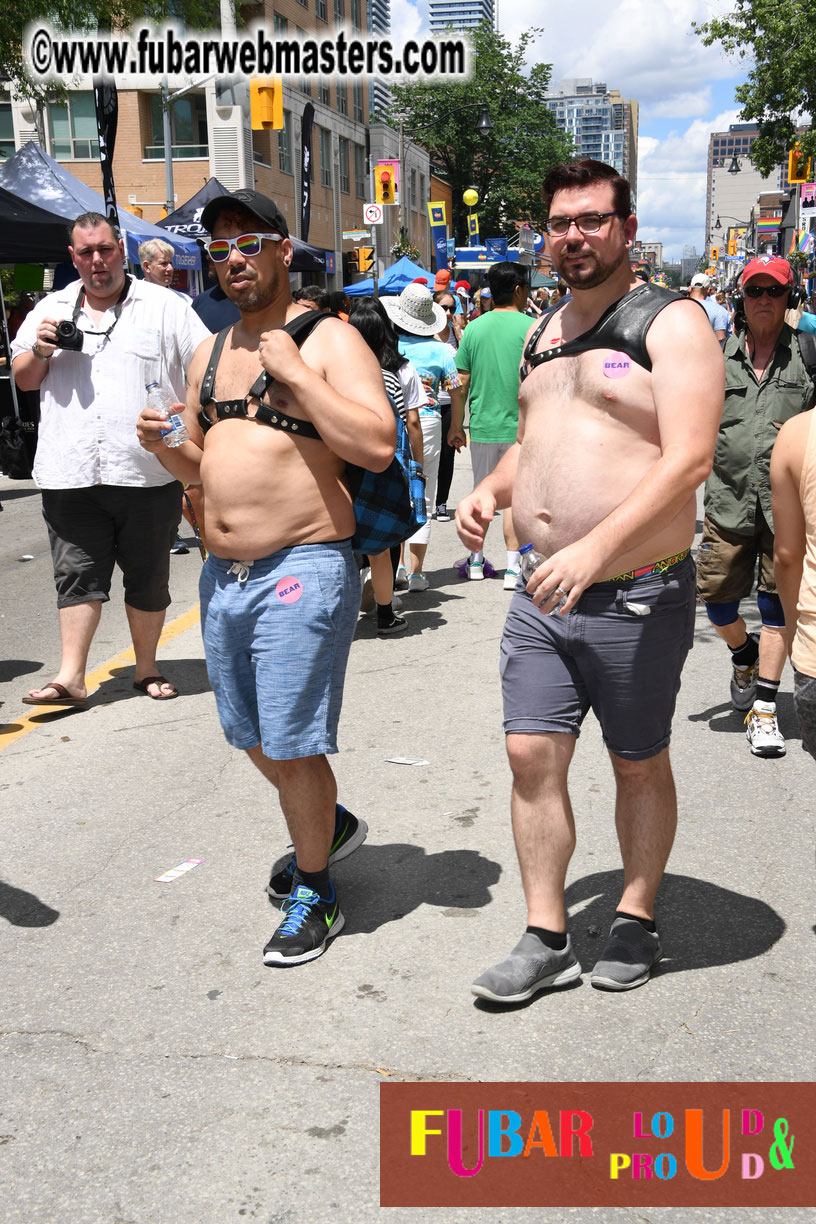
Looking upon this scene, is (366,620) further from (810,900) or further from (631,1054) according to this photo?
(631,1054)

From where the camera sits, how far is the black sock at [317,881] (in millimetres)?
3664

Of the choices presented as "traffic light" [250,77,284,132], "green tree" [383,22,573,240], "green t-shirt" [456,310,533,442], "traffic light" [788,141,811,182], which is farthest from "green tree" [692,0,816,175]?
"green tree" [383,22,573,240]

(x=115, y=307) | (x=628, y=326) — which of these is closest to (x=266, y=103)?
(x=115, y=307)

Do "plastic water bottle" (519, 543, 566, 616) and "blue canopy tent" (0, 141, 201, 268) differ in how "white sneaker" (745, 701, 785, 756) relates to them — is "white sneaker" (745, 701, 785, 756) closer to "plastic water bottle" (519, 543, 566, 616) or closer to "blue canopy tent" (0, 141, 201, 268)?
"plastic water bottle" (519, 543, 566, 616)

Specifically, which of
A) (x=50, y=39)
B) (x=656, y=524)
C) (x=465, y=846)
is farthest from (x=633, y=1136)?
(x=50, y=39)

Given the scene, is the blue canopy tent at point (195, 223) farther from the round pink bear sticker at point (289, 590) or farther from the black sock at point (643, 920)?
the black sock at point (643, 920)

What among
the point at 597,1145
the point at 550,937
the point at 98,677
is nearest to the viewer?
the point at 597,1145

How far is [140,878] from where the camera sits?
4145 mm

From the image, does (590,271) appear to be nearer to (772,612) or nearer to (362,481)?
(362,481)

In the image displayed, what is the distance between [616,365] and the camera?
121 inches

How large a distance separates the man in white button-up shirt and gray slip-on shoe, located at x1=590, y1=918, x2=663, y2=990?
11.5ft

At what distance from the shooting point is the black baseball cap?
3.39 metres

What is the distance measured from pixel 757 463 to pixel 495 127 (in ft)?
242

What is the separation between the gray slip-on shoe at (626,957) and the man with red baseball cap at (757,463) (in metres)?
2.12
